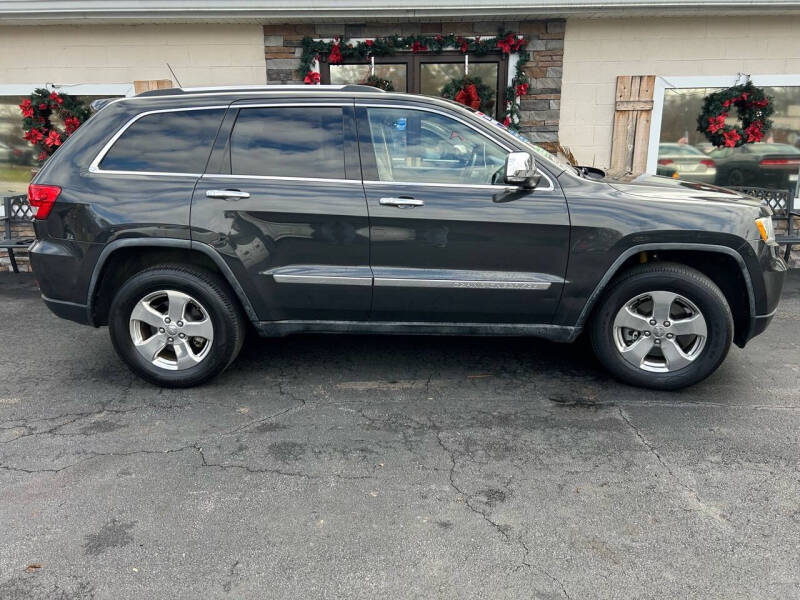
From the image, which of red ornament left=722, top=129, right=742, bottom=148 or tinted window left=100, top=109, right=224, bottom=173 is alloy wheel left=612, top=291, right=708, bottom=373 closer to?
tinted window left=100, top=109, right=224, bottom=173

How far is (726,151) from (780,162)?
2.55 feet

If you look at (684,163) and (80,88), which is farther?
(684,163)

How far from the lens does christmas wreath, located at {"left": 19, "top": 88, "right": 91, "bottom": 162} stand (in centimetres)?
766

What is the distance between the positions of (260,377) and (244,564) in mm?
1969

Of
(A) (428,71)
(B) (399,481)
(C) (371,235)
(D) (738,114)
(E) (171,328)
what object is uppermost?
(A) (428,71)

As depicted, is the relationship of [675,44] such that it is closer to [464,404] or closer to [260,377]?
[464,404]

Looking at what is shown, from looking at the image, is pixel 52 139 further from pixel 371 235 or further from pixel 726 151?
pixel 726 151

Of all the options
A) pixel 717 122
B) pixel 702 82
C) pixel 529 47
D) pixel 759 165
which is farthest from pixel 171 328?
pixel 759 165

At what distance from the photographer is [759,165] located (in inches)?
318

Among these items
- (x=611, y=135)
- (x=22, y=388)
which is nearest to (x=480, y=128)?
(x=22, y=388)

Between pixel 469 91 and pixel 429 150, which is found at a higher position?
pixel 469 91

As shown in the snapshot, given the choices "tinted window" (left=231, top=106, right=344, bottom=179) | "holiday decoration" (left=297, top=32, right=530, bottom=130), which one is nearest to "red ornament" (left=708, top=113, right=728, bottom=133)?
"holiday decoration" (left=297, top=32, right=530, bottom=130)

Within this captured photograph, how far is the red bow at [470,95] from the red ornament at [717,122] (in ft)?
9.30

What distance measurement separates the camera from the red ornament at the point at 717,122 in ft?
24.2
